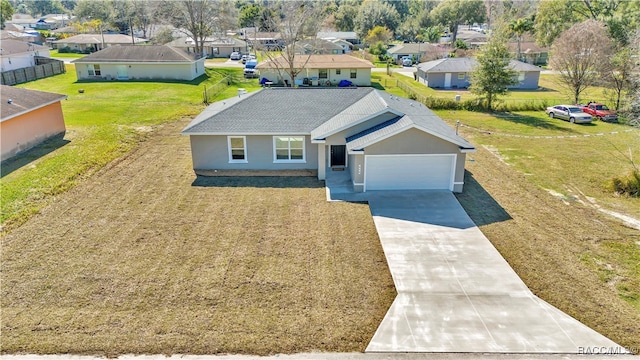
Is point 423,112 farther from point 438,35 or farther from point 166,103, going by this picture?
point 438,35

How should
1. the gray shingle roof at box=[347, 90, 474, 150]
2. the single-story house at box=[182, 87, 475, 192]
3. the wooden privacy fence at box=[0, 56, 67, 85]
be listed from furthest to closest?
1. the wooden privacy fence at box=[0, 56, 67, 85]
2. the single-story house at box=[182, 87, 475, 192]
3. the gray shingle roof at box=[347, 90, 474, 150]

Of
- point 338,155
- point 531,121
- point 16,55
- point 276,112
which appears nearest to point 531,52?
point 531,121

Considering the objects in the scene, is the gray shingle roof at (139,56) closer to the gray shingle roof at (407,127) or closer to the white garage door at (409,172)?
the gray shingle roof at (407,127)

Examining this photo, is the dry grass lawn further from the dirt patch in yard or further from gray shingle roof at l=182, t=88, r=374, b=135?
the dirt patch in yard

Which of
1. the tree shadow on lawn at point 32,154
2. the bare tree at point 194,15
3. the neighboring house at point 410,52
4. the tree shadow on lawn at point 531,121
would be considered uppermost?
the bare tree at point 194,15

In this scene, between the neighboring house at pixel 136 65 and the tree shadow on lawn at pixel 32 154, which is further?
the neighboring house at pixel 136 65

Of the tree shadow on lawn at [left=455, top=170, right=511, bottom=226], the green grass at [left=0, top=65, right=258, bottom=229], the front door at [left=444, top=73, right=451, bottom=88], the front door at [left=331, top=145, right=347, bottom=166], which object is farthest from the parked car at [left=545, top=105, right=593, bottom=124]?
the green grass at [left=0, top=65, right=258, bottom=229]

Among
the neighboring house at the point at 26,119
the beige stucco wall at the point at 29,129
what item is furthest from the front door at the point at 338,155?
the beige stucco wall at the point at 29,129

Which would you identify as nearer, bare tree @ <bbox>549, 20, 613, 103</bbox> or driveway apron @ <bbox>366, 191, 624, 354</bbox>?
driveway apron @ <bbox>366, 191, 624, 354</bbox>
